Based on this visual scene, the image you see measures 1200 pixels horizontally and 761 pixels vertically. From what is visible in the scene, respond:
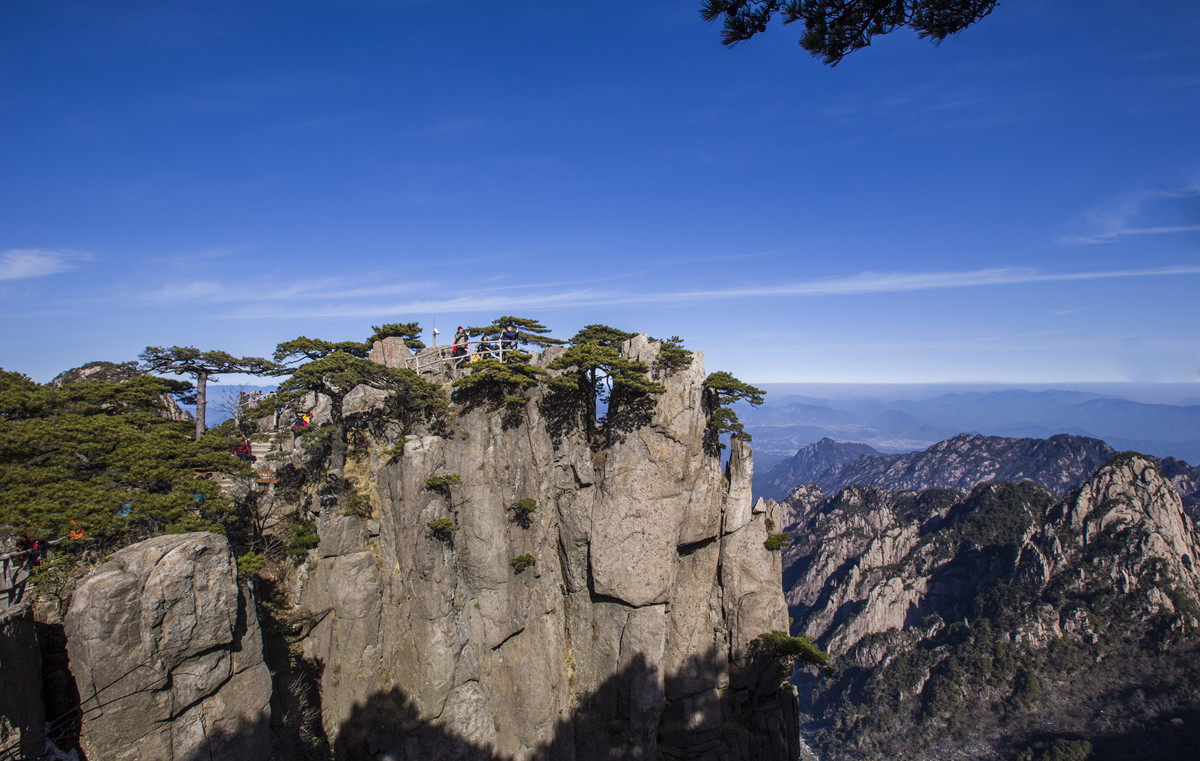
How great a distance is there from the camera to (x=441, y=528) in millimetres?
32250

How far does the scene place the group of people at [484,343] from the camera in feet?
125

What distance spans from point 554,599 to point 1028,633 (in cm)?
12752

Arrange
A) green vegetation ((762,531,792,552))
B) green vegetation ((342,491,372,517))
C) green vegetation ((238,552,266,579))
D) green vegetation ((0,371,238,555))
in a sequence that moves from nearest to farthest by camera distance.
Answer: green vegetation ((0,371,238,555)) < green vegetation ((238,552,266,579)) < green vegetation ((342,491,372,517)) < green vegetation ((762,531,792,552))

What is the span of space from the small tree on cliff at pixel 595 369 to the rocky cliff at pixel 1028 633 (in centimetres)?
10563

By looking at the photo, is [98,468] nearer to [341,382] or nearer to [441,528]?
[341,382]

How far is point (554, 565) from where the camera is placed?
35969mm

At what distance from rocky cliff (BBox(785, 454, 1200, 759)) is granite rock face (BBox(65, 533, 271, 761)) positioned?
388 ft

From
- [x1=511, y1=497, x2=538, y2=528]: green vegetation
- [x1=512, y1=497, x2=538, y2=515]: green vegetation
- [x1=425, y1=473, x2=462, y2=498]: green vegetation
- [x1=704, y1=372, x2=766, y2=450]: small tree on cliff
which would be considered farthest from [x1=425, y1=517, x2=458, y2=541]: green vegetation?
[x1=704, y1=372, x2=766, y2=450]: small tree on cliff

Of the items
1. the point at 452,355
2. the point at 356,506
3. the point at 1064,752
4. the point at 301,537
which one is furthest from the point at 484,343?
the point at 1064,752

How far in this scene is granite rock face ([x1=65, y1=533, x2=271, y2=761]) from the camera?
19.8 metres

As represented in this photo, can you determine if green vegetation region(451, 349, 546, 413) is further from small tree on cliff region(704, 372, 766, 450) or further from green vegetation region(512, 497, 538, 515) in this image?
small tree on cliff region(704, 372, 766, 450)

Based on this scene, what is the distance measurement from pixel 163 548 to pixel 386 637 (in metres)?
15.1

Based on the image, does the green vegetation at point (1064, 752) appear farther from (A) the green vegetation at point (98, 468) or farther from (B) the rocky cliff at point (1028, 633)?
(A) the green vegetation at point (98, 468)

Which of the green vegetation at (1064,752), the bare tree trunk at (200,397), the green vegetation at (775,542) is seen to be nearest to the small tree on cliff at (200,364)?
the bare tree trunk at (200,397)
